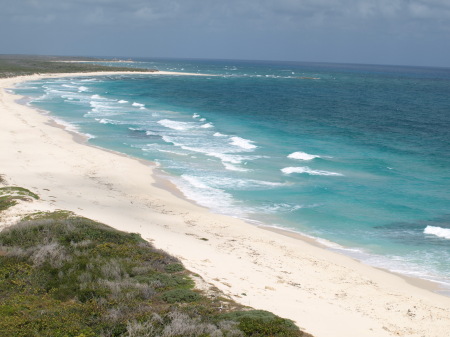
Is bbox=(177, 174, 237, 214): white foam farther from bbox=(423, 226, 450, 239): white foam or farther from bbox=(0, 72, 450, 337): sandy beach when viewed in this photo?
bbox=(423, 226, 450, 239): white foam

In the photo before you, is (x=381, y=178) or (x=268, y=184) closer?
(x=268, y=184)

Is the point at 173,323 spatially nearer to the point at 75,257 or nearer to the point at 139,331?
the point at 139,331

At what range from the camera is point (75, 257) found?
1534cm

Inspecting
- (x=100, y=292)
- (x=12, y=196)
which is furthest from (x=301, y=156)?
(x=100, y=292)

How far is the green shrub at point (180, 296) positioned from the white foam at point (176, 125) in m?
40.7

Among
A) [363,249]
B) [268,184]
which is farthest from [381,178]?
[363,249]

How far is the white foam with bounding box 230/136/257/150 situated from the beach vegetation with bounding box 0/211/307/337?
27411 millimetres

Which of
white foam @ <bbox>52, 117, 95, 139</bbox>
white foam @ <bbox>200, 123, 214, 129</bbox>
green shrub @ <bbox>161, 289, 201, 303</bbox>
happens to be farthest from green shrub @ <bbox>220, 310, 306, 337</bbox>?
white foam @ <bbox>200, 123, 214, 129</bbox>

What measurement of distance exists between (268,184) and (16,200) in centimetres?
1668

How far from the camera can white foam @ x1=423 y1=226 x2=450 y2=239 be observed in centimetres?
2400

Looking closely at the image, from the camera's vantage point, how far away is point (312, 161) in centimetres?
3884

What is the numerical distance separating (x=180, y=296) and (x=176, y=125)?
4417cm

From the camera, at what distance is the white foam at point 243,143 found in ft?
145

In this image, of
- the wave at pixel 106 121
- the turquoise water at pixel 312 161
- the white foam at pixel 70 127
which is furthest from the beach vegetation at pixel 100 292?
the wave at pixel 106 121
